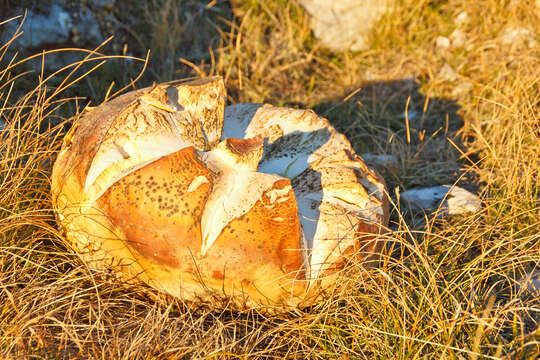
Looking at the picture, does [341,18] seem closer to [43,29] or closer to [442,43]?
[442,43]

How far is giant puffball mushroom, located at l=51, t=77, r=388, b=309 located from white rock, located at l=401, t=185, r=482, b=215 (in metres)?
0.79

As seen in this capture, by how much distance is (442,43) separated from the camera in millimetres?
3883

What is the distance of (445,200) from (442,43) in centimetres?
190

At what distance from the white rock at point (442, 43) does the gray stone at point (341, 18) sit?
559mm

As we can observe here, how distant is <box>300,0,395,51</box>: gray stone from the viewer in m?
4.01

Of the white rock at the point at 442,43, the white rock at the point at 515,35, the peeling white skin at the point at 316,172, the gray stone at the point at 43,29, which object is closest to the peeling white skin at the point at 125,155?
the peeling white skin at the point at 316,172

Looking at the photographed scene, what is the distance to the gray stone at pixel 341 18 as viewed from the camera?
4.01 metres

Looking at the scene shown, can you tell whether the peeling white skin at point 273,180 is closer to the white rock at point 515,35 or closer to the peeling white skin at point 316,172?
the peeling white skin at point 316,172

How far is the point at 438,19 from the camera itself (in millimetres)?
3998

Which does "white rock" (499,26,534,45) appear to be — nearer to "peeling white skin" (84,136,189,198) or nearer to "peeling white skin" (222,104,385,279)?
"peeling white skin" (222,104,385,279)

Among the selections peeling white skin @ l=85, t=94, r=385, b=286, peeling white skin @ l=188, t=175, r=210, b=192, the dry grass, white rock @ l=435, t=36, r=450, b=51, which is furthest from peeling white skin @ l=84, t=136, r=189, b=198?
white rock @ l=435, t=36, r=450, b=51

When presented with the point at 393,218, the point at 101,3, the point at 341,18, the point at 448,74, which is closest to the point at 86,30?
the point at 101,3

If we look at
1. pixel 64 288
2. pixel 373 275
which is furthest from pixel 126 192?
pixel 373 275

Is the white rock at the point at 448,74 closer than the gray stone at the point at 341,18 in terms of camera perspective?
Yes
